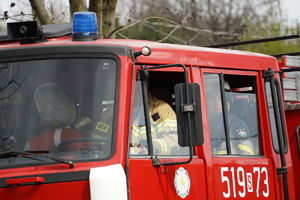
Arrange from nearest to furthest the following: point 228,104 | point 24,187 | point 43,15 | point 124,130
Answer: point 24,187 < point 124,130 < point 228,104 < point 43,15

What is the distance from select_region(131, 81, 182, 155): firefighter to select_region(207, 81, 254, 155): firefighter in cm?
36

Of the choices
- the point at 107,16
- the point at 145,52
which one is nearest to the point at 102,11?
the point at 107,16

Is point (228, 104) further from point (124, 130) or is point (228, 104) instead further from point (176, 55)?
point (124, 130)

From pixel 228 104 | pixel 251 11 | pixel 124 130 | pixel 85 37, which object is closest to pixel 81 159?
pixel 124 130

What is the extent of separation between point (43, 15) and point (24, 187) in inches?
235

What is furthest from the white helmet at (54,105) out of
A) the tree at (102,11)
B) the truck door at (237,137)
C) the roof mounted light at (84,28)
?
the tree at (102,11)

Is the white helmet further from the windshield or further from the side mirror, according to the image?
the side mirror

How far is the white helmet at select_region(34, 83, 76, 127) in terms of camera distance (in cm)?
392

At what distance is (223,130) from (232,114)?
0.25m

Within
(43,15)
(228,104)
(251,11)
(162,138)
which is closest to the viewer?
(162,138)

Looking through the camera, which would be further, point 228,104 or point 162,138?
point 228,104

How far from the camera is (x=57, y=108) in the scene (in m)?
3.96

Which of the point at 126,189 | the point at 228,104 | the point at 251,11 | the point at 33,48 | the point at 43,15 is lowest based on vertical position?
the point at 126,189

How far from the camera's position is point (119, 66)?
4.06 metres
